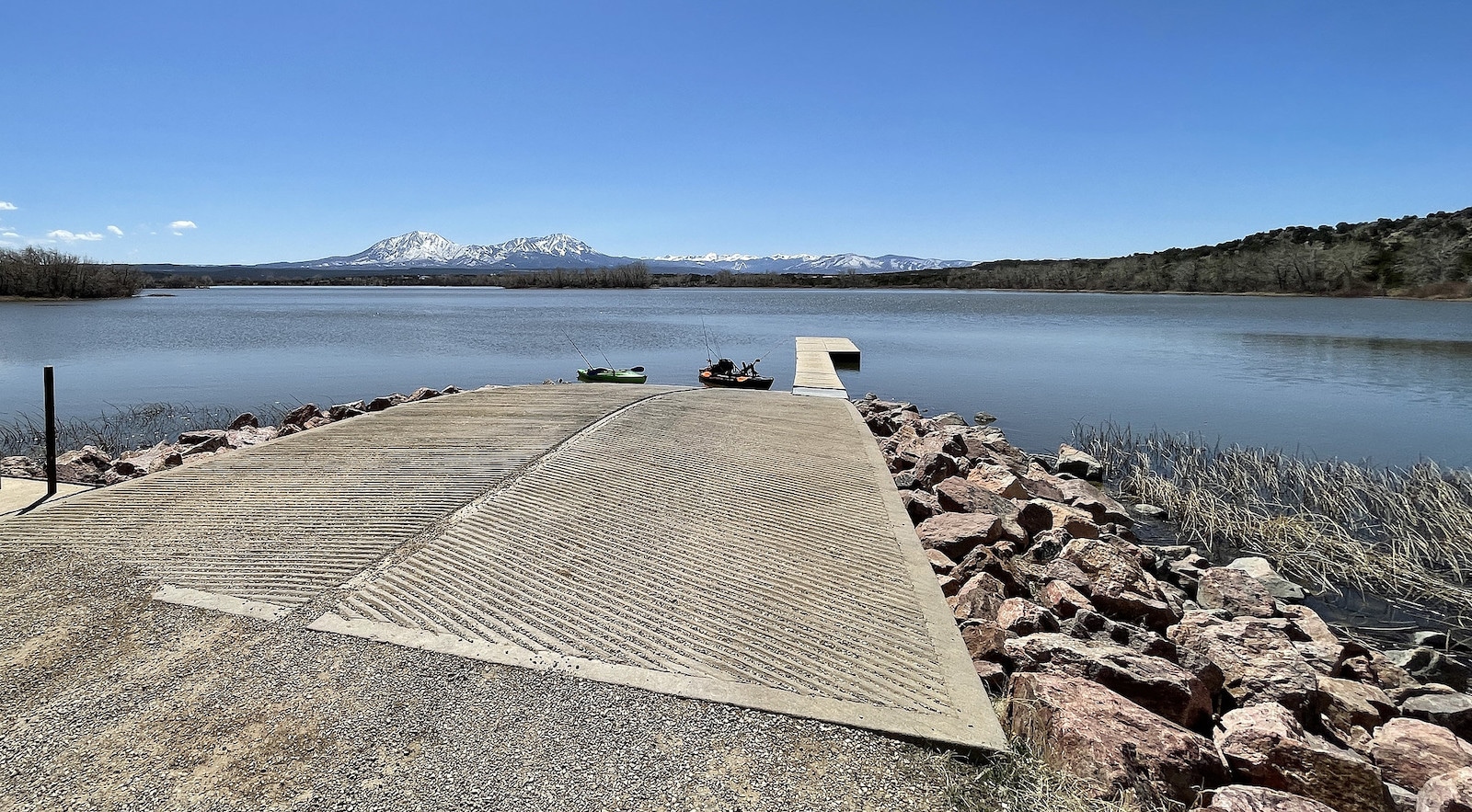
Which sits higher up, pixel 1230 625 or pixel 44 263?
pixel 44 263

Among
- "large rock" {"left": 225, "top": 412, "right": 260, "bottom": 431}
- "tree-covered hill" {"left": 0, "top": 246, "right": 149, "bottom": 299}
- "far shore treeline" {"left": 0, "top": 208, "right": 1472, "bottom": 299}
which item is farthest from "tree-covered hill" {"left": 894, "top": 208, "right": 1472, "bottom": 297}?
"tree-covered hill" {"left": 0, "top": 246, "right": 149, "bottom": 299}

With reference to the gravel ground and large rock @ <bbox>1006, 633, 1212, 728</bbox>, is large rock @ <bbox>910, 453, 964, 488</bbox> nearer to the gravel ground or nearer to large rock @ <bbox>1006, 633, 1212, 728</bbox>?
large rock @ <bbox>1006, 633, 1212, 728</bbox>

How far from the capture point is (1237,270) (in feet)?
307

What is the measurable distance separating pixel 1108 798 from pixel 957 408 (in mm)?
17181

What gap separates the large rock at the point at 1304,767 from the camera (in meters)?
3.51

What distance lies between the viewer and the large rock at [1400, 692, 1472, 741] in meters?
4.70

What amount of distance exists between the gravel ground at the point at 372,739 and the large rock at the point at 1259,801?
99 cm

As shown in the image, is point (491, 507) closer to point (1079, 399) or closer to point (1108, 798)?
point (1108, 798)

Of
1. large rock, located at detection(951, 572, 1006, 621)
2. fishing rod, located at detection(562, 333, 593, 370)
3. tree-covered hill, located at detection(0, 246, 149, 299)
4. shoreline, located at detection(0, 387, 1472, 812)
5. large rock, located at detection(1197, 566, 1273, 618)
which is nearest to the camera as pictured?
shoreline, located at detection(0, 387, 1472, 812)

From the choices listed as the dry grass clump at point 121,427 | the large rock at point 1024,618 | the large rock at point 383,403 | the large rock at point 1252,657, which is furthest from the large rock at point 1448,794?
the dry grass clump at point 121,427

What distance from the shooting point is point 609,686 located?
399 centimetres

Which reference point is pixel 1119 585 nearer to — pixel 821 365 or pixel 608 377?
pixel 608 377

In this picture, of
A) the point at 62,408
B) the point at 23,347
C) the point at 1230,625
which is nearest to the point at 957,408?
the point at 1230,625

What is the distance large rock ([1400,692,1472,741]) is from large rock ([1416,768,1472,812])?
5.92 feet
